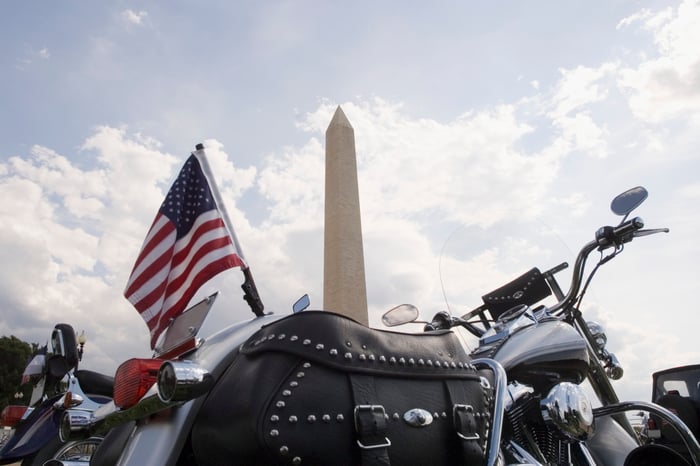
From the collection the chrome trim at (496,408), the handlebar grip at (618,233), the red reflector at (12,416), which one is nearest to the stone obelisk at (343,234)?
the red reflector at (12,416)

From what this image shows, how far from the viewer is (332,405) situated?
1.02 meters

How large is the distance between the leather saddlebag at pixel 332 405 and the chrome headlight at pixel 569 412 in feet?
1.17

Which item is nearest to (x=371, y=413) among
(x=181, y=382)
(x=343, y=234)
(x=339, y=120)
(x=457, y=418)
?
(x=457, y=418)

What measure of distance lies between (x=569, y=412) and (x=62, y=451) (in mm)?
2975

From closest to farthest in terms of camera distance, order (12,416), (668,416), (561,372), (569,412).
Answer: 1. (569,412)
2. (668,416)
3. (561,372)
4. (12,416)

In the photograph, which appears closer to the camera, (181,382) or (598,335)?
(181,382)

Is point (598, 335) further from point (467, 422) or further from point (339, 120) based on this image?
point (339, 120)

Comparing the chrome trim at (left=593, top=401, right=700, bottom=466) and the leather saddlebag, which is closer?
the leather saddlebag

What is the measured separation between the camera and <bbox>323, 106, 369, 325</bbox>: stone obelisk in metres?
13.4

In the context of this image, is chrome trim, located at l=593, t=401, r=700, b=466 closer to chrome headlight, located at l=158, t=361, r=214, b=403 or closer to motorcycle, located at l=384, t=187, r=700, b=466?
motorcycle, located at l=384, t=187, r=700, b=466

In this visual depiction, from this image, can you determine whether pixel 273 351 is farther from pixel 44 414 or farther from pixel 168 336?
pixel 44 414

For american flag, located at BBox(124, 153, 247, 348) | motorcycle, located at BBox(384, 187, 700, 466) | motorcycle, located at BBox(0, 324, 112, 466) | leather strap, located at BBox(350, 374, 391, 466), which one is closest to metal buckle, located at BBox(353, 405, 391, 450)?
leather strap, located at BBox(350, 374, 391, 466)

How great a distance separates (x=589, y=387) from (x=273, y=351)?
1521mm

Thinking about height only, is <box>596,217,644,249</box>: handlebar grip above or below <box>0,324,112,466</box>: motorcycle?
above
